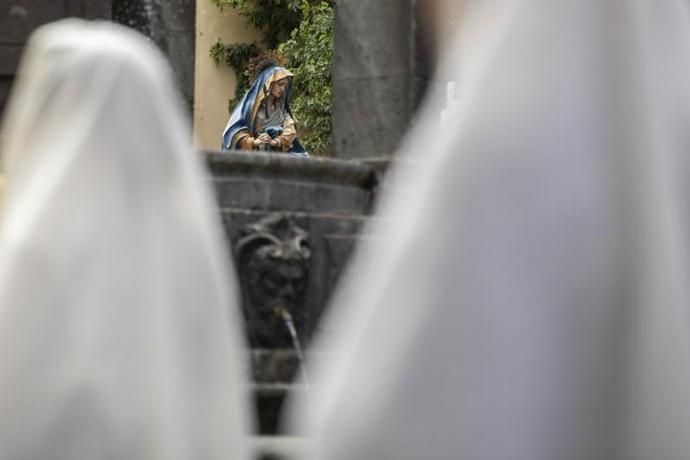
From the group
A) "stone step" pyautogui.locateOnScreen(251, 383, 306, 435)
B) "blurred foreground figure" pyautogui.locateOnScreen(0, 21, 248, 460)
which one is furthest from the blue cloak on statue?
"blurred foreground figure" pyautogui.locateOnScreen(0, 21, 248, 460)

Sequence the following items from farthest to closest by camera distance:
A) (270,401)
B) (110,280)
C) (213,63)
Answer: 1. (213,63)
2. (270,401)
3. (110,280)

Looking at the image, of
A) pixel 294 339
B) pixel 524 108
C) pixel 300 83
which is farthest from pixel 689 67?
pixel 300 83

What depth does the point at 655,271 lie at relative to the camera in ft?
12.7

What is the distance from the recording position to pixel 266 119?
1900 cm

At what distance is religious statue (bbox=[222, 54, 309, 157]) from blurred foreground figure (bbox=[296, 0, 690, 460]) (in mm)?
14308

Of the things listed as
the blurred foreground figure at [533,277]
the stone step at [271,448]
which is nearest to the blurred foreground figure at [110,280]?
the blurred foreground figure at [533,277]

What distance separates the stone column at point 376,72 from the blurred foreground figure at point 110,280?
8.65m

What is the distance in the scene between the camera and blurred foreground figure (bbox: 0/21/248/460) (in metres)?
4.84

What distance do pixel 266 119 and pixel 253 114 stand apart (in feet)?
0.47

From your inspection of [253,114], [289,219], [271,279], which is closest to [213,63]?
[253,114]

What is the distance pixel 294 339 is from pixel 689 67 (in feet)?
23.6

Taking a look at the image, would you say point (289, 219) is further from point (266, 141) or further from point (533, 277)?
point (533, 277)

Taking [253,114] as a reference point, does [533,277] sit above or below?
above

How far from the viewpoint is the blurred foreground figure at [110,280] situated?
484 cm
